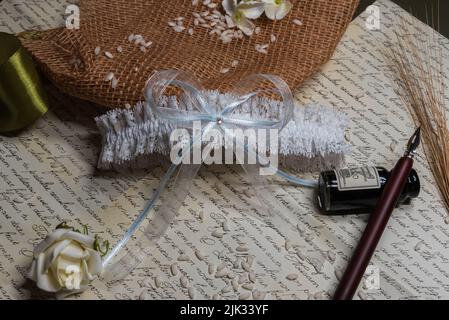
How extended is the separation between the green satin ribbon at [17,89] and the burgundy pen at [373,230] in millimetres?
399

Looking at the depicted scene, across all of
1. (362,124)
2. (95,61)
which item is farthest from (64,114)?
(362,124)

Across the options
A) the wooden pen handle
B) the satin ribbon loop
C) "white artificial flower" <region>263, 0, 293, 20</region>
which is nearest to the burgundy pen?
the wooden pen handle

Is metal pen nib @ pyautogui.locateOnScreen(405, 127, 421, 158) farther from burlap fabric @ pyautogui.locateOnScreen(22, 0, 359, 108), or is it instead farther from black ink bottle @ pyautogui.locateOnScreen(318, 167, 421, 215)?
burlap fabric @ pyautogui.locateOnScreen(22, 0, 359, 108)

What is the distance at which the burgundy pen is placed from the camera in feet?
2.10

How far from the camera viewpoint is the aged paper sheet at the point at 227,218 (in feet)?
2.22

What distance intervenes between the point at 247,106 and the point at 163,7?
0.63 ft

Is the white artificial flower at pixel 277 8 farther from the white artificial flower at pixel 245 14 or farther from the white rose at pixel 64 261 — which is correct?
the white rose at pixel 64 261

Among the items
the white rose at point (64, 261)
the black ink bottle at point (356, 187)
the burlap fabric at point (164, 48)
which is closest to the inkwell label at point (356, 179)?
the black ink bottle at point (356, 187)

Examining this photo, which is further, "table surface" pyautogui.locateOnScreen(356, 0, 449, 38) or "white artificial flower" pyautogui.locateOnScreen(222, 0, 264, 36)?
"table surface" pyautogui.locateOnScreen(356, 0, 449, 38)

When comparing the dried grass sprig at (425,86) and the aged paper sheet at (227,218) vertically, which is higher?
the dried grass sprig at (425,86)

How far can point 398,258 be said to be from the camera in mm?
688

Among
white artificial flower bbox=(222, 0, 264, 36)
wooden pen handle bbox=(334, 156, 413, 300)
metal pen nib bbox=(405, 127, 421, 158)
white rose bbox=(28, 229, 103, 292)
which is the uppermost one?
white artificial flower bbox=(222, 0, 264, 36)
